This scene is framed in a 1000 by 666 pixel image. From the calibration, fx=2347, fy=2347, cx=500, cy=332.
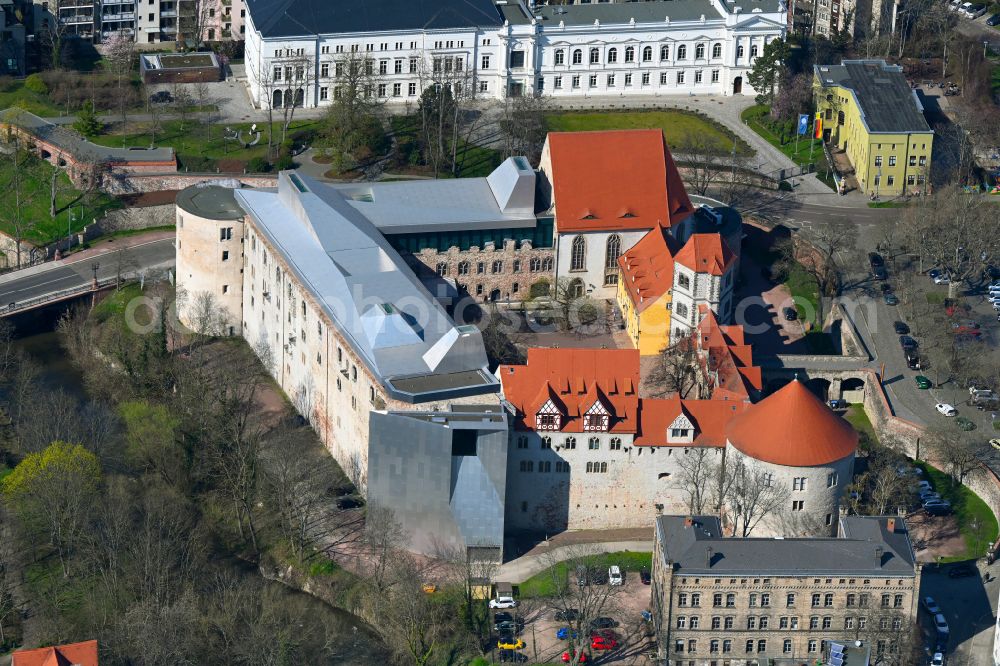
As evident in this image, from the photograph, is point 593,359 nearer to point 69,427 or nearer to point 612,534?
point 612,534

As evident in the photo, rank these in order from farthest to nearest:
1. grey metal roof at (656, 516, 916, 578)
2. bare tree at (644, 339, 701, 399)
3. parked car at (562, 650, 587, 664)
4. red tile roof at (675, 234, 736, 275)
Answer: red tile roof at (675, 234, 736, 275)
bare tree at (644, 339, 701, 399)
parked car at (562, 650, 587, 664)
grey metal roof at (656, 516, 916, 578)

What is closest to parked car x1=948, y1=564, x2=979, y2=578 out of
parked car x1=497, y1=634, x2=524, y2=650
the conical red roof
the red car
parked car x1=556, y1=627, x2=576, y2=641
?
the conical red roof

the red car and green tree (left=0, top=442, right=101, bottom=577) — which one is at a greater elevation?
green tree (left=0, top=442, right=101, bottom=577)

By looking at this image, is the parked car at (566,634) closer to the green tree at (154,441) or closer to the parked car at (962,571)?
the parked car at (962,571)

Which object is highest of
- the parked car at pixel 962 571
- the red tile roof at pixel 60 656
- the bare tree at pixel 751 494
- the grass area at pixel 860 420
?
the bare tree at pixel 751 494

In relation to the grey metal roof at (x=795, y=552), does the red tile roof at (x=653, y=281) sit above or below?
above

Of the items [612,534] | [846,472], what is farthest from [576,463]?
[846,472]

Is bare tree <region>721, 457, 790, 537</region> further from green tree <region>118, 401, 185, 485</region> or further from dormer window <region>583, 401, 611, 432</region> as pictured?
green tree <region>118, 401, 185, 485</region>

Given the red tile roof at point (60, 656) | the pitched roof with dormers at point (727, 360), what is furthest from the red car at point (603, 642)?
the red tile roof at point (60, 656)
